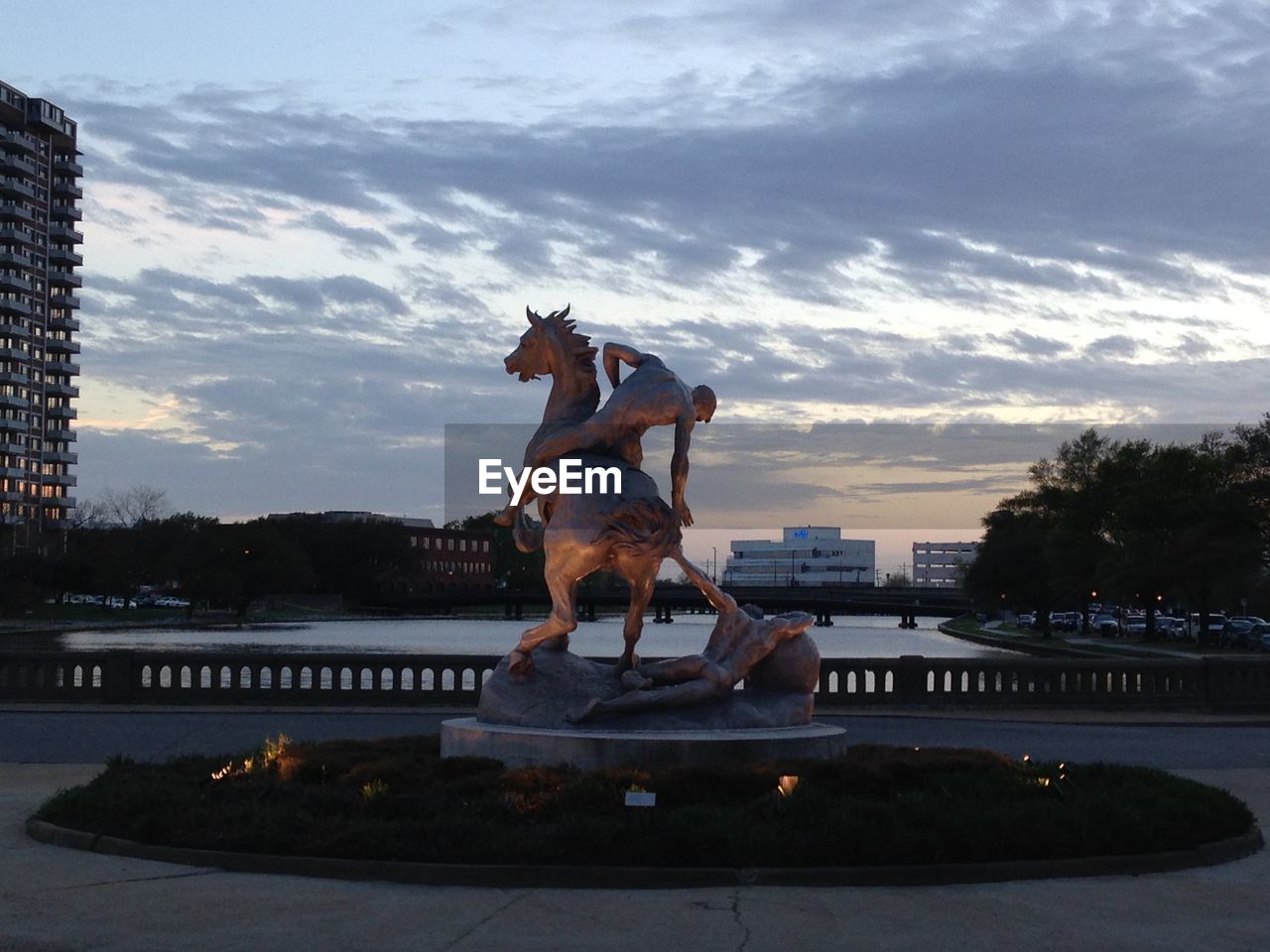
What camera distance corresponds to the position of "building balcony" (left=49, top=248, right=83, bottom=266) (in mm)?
158375

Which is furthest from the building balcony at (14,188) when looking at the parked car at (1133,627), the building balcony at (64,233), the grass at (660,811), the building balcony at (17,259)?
the grass at (660,811)

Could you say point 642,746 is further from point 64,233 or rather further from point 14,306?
point 64,233

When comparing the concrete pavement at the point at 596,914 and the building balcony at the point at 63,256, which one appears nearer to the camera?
the concrete pavement at the point at 596,914

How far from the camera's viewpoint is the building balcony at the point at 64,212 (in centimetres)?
15838

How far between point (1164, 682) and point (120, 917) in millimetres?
23111

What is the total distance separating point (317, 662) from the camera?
28.6 meters

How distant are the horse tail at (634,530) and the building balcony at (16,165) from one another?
14645cm

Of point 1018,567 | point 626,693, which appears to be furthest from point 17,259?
point 626,693

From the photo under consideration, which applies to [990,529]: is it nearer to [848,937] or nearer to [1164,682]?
[1164,682]

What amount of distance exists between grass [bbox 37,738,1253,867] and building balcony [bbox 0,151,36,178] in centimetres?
14672

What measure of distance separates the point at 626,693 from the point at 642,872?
4478mm

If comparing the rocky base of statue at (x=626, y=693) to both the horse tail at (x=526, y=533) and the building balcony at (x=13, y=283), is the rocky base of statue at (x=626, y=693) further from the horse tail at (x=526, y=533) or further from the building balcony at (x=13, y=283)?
the building balcony at (x=13, y=283)

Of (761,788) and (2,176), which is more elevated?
(2,176)

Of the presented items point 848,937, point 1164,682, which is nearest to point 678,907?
point 848,937
